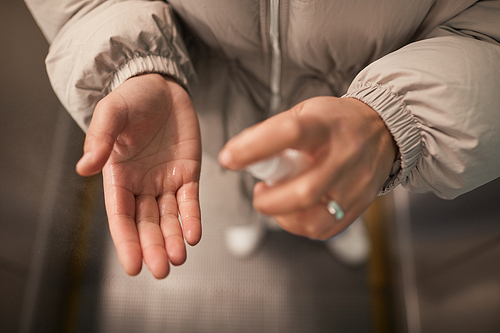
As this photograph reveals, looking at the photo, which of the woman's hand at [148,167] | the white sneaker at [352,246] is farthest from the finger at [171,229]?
the white sneaker at [352,246]

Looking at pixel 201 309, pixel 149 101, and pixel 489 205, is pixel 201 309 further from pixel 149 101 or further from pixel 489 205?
pixel 489 205

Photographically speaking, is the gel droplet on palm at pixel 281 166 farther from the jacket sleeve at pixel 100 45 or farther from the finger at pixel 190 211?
the jacket sleeve at pixel 100 45

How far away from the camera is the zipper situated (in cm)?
43

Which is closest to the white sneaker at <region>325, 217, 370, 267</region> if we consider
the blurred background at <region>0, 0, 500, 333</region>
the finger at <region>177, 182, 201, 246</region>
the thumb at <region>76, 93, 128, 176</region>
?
the blurred background at <region>0, 0, 500, 333</region>

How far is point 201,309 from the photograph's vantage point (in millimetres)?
660

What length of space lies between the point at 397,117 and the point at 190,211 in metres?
0.25

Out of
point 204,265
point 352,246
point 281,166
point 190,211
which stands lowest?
point 352,246

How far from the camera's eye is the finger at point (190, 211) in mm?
367

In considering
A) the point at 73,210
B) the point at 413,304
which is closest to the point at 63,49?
the point at 73,210

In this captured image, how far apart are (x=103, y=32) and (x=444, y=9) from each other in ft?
1.39

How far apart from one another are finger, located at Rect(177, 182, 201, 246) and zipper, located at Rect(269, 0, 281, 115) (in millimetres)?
243

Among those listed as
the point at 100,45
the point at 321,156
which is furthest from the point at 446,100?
the point at 100,45

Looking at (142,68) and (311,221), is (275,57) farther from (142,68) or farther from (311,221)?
(311,221)

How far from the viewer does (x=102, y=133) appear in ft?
1.02
